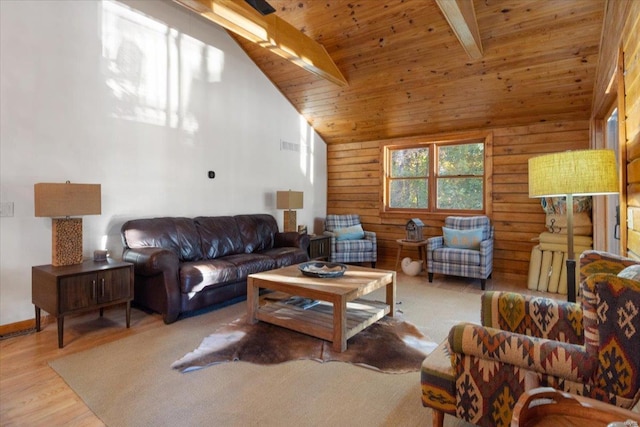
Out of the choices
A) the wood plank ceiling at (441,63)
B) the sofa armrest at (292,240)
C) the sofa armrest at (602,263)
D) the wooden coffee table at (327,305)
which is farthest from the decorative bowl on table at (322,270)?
the wood plank ceiling at (441,63)

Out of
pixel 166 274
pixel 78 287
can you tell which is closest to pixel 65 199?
pixel 78 287

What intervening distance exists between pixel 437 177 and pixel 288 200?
2.38 m

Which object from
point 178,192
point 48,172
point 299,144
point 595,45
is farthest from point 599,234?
point 48,172

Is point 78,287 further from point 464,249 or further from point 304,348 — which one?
point 464,249

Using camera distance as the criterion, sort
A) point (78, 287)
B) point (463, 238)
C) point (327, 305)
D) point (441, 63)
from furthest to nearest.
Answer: point (463, 238), point (441, 63), point (327, 305), point (78, 287)

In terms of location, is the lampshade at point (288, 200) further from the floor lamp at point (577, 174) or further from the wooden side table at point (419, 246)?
the floor lamp at point (577, 174)

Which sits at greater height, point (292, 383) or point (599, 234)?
point (599, 234)

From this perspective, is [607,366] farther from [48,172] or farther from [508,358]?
[48,172]

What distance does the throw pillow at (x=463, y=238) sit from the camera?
4688mm

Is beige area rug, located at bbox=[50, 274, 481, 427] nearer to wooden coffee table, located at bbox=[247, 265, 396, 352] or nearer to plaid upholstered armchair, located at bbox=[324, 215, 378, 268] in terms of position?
wooden coffee table, located at bbox=[247, 265, 396, 352]

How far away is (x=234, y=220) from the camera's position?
14.9 feet

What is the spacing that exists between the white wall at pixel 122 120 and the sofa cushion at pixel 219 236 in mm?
302

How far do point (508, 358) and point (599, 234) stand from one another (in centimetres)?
360

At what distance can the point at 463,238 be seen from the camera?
4758 millimetres
